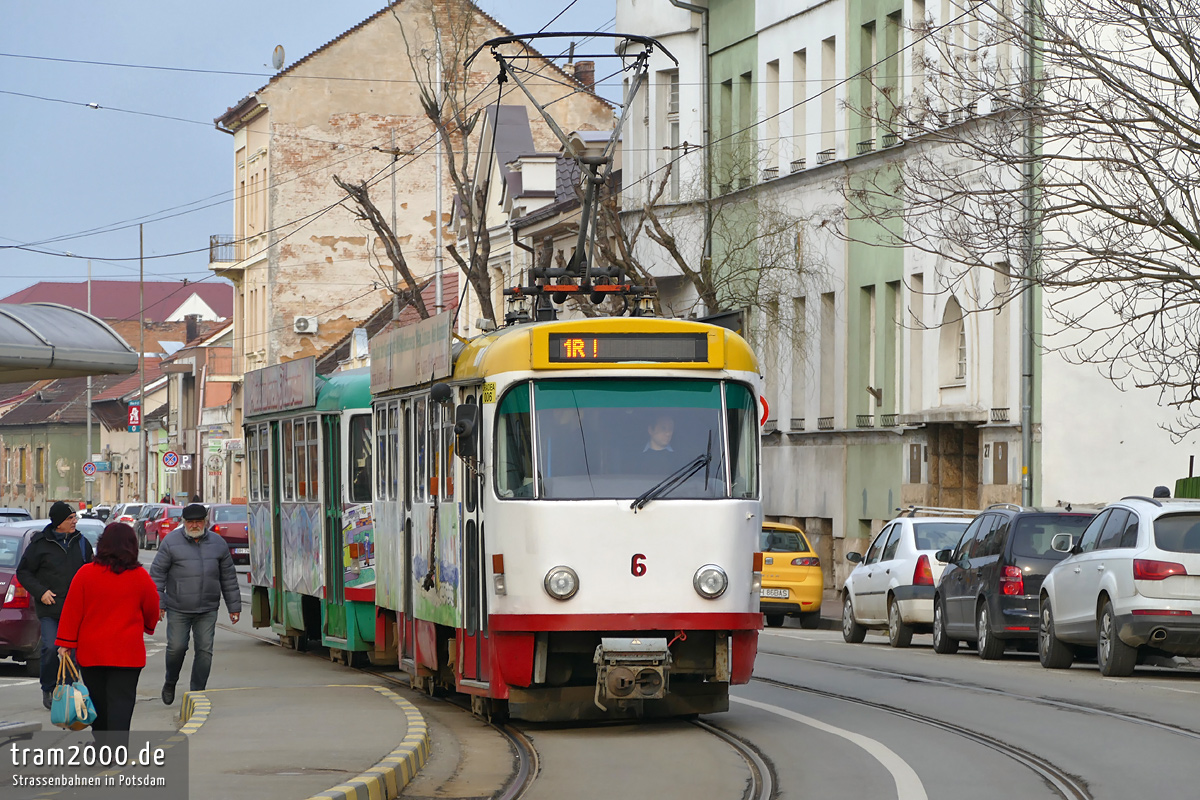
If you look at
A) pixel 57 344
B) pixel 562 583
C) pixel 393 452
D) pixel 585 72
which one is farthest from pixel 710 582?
pixel 585 72

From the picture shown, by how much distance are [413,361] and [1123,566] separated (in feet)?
22.9

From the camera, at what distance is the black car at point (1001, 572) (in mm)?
21984

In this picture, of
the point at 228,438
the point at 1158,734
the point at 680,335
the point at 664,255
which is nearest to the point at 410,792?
the point at 680,335

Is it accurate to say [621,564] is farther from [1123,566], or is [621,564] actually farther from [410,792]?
[1123,566]

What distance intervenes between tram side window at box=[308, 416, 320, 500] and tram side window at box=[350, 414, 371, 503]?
1102 millimetres

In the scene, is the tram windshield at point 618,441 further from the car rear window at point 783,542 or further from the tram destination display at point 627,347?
the car rear window at point 783,542

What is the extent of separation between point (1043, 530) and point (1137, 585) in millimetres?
3744

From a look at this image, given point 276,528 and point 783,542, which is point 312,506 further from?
point 783,542

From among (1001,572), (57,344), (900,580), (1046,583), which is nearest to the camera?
(57,344)

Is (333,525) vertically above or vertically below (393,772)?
Answer: above

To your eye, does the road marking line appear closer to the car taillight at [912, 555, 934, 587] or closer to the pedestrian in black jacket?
the pedestrian in black jacket

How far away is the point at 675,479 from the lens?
14.1 meters

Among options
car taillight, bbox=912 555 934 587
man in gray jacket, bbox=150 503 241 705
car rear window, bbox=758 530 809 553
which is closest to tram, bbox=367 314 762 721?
man in gray jacket, bbox=150 503 241 705

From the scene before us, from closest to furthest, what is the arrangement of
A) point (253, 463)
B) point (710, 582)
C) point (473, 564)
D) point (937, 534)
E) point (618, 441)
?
1. point (710, 582)
2. point (618, 441)
3. point (473, 564)
4. point (253, 463)
5. point (937, 534)
